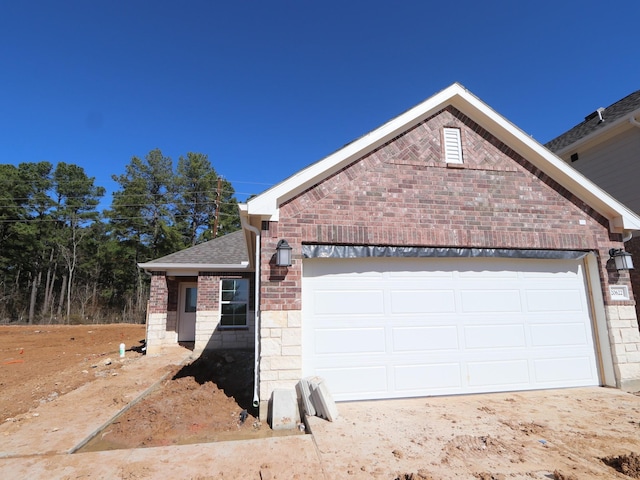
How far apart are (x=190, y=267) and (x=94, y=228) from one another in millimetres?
30486

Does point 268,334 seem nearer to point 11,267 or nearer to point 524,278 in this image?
point 524,278

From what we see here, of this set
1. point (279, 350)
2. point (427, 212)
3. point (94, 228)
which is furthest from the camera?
point (94, 228)

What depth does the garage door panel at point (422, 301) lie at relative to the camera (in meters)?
6.47

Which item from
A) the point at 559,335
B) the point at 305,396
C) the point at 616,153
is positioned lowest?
the point at 305,396

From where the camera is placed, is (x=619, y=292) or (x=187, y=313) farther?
(x=187, y=313)

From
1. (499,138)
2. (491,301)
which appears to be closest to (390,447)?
(491,301)

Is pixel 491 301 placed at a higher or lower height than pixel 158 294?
lower

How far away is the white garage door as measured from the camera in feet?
20.2

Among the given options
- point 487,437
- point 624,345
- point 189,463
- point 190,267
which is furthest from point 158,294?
point 624,345

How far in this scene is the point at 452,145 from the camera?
23.6 ft

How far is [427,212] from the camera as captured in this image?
6664mm

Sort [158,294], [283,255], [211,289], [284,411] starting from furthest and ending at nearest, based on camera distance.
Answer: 1. [158,294]
2. [211,289]
3. [283,255]
4. [284,411]

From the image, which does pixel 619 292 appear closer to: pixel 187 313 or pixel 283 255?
pixel 283 255

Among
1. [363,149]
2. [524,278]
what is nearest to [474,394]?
[524,278]
